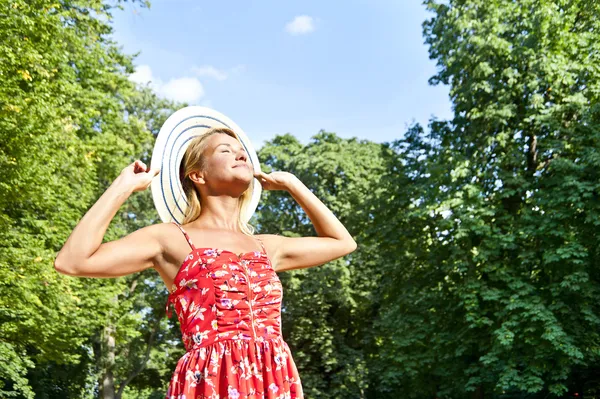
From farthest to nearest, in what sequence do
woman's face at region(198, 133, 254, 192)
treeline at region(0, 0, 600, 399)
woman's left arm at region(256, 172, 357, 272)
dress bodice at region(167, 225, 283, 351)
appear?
1. treeline at region(0, 0, 600, 399)
2. woman's left arm at region(256, 172, 357, 272)
3. woman's face at region(198, 133, 254, 192)
4. dress bodice at region(167, 225, 283, 351)

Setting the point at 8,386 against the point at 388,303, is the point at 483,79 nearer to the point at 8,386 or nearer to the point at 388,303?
the point at 388,303

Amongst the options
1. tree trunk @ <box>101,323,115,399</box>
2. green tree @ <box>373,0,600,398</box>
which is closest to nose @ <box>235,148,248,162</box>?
green tree @ <box>373,0,600,398</box>

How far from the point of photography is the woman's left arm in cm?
288

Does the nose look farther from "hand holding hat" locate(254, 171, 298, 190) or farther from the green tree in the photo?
the green tree

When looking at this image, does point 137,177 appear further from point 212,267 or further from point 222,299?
point 222,299

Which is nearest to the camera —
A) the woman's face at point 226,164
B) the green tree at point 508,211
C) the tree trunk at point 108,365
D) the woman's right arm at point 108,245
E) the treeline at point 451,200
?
the woman's right arm at point 108,245

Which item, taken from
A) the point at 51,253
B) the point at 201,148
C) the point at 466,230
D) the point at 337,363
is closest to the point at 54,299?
the point at 51,253

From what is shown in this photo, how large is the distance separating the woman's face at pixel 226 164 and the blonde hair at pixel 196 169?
0.03 m

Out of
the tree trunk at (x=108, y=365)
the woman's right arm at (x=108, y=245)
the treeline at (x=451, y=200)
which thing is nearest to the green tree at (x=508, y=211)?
the treeline at (x=451, y=200)

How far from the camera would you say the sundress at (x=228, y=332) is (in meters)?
2.33

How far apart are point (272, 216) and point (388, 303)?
7058 mm

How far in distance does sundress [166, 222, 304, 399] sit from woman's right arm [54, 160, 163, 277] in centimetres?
16

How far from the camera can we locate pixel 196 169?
9.16 feet

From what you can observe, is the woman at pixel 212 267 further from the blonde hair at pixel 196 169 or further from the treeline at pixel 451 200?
the treeline at pixel 451 200
